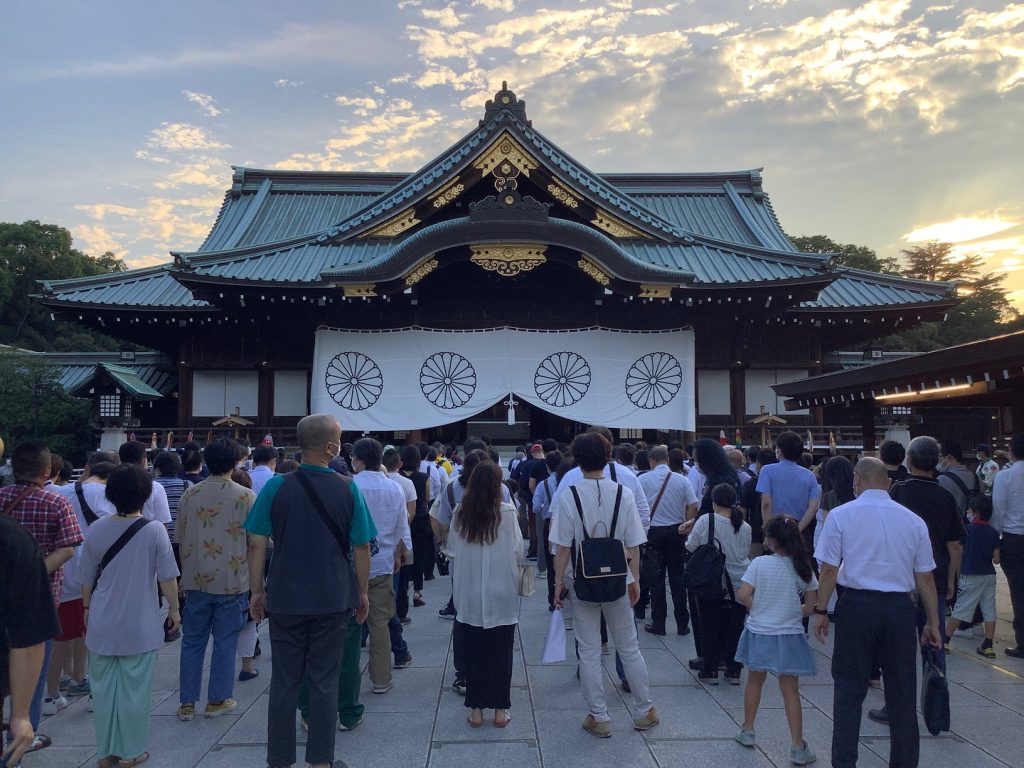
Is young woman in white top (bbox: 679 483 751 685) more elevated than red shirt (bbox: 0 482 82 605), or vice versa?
red shirt (bbox: 0 482 82 605)

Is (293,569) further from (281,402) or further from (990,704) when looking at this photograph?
(281,402)

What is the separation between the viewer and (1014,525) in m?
5.50

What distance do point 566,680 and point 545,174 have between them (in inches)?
435

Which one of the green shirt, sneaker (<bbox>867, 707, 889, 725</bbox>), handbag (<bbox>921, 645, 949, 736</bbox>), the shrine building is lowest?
sneaker (<bbox>867, 707, 889, 725</bbox>)

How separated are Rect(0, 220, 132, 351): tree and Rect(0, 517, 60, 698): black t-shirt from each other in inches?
1550

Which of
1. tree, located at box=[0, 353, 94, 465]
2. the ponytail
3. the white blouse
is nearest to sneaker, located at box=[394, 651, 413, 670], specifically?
the white blouse

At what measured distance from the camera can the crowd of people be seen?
3508 mm

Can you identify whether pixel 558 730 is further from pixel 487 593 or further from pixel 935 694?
pixel 935 694

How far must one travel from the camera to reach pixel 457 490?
625 cm

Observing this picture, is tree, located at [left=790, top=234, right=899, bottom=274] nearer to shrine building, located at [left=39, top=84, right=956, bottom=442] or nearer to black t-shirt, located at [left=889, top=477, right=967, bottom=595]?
shrine building, located at [left=39, top=84, right=956, bottom=442]

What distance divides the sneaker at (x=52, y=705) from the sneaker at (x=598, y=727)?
12.1 ft

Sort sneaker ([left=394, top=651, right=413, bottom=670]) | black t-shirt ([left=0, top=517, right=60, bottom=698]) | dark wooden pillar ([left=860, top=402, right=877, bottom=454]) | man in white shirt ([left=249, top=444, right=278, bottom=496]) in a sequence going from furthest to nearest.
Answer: dark wooden pillar ([left=860, top=402, right=877, bottom=454])
man in white shirt ([left=249, top=444, right=278, bottom=496])
sneaker ([left=394, top=651, right=413, bottom=670])
black t-shirt ([left=0, top=517, right=60, bottom=698])

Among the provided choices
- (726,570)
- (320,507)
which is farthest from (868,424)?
(320,507)

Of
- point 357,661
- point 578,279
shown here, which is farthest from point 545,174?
point 357,661
